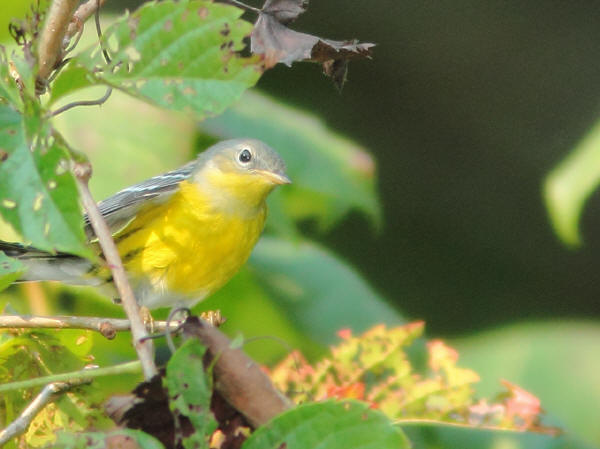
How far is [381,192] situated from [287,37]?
305cm

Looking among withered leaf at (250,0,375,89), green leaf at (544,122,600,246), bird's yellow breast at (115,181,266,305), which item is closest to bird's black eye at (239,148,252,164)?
bird's yellow breast at (115,181,266,305)

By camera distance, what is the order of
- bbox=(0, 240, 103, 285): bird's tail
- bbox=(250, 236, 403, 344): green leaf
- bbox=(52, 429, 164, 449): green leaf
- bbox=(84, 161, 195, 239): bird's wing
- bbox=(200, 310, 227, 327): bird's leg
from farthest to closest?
bbox=(250, 236, 403, 344): green leaf, bbox=(84, 161, 195, 239): bird's wing, bbox=(0, 240, 103, 285): bird's tail, bbox=(200, 310, 227, 327): bird's leg, bbox=(52, 429, 164, 449): green leaf

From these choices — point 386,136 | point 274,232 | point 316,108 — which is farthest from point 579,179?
point 386,136

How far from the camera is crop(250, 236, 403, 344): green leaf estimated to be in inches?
105

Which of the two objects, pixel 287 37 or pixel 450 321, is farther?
pixel 450 321

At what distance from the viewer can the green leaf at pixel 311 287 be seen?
266cm

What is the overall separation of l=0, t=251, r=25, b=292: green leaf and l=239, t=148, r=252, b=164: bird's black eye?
142 cm

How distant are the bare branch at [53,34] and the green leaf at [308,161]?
1468 mm

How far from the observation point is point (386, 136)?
420 cm

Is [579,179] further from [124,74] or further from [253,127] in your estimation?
[124,74]

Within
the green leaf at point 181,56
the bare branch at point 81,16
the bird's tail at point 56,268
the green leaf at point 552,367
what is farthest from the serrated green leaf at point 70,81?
the green leaf at point 552,367

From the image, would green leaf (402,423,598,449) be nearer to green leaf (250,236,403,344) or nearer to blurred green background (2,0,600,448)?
green leaf (250,236,403,344)

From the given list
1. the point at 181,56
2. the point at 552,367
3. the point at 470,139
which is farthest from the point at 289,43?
the point at 470,139

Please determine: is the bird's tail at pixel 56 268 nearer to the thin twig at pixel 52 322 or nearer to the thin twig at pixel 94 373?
the thin twig at pixel 52 322
